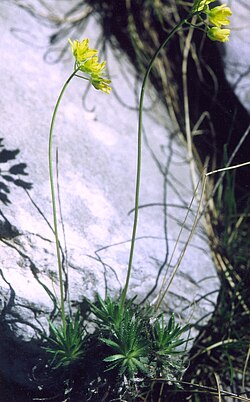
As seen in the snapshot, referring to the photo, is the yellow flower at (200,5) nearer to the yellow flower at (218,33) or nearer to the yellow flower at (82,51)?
the yellow flower at (218,33)

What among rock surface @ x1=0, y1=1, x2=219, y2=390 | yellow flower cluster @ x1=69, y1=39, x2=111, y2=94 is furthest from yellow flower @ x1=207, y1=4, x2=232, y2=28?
rock surface @ x1=0, y1=1, x2=219, y2=390

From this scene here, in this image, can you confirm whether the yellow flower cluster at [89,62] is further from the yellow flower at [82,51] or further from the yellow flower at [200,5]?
the yellow flower at [200,5]

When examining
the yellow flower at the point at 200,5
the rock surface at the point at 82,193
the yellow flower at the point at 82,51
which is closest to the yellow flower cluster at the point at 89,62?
the yellow flower at the point at 82,51

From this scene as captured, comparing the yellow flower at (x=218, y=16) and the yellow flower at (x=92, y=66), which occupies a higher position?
the yellow flower at (x=218, y=16)

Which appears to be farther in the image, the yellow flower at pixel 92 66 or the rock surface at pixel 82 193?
the rock surface at pixel 82 193

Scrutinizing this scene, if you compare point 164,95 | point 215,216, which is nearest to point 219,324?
point 215,216

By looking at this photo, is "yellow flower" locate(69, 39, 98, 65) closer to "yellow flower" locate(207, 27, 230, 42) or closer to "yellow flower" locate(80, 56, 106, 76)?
"yellow flower" locate(80, 56, 106, 76)

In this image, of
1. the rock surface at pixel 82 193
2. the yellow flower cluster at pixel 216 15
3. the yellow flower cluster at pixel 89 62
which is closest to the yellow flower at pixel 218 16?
the yellow flower cluster at pixel 216 15

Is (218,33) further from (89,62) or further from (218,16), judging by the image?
(89,62)
